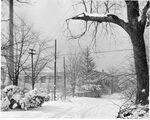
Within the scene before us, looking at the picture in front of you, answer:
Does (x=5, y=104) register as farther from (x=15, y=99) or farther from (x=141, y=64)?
(x=141, y=64)

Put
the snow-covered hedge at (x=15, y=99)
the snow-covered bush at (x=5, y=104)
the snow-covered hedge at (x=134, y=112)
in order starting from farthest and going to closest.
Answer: the snow-covered hedge at (x=15, y=99), the snow-covered bush at (x=5, y=104), the snow-covered hedge at (x=134, y=112)

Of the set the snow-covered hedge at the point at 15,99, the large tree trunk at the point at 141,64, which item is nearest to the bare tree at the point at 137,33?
the large tree trunk at the point at 141,64

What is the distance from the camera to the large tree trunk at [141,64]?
4.99 metres

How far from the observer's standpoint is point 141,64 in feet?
16.5

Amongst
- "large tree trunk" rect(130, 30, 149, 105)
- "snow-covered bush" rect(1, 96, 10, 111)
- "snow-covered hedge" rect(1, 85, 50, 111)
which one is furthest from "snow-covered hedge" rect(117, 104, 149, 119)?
"snow-covered bush" rect(1, 96, 10, 111)

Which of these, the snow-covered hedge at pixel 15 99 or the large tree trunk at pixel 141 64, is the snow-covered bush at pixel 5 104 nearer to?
the snow-covered hedge at pixel 15 99

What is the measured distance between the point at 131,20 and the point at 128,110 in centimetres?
177

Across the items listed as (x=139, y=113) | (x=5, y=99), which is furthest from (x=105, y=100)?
(x=5, y=99)

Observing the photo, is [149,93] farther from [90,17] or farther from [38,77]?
[38,77]

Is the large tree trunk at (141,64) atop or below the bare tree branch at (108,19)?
below

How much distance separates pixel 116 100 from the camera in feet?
17.8

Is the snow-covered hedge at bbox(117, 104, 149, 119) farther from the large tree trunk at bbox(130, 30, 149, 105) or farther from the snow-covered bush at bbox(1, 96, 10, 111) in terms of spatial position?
the snow-covered bush at bbox(1, 96, 10, 111)

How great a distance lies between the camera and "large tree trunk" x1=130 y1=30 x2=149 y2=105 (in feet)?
16.4

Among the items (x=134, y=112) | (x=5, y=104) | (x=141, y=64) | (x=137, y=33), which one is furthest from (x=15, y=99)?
(x=137, y=33)
